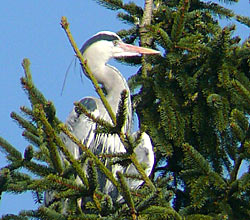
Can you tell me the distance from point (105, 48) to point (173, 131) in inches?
56.3

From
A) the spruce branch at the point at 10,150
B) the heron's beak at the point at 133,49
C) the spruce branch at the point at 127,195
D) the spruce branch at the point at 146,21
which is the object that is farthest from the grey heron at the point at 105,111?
the spruce branch at the point at 127,195

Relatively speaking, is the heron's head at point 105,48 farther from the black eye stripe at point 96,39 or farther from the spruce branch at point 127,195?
the spruce branch at point 127,195

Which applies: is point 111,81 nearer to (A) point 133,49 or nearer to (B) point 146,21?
(A) point 133,49

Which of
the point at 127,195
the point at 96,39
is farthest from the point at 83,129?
the point at 127,195

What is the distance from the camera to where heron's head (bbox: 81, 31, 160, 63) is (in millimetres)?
6730

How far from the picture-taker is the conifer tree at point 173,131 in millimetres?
4055

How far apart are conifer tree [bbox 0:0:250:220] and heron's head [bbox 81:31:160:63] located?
0.11 meters

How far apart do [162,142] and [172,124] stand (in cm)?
24

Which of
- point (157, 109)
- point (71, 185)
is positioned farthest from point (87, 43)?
point (71, 185)

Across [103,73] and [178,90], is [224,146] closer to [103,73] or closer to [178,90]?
[178,90]

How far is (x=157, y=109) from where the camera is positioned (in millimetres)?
5949

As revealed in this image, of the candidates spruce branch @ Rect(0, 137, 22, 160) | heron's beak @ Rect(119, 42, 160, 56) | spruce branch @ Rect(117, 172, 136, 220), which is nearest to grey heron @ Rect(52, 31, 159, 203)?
heron's beak @ Rect(119, 42, 160, 56)

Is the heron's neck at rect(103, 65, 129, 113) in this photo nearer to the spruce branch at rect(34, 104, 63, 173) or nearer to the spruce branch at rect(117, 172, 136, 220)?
the spruce branch at rect(34, 104, 63, 173)

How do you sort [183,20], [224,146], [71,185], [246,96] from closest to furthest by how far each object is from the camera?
1. [71,185]
2. [246,96]
3. [183,20]
4. [224,146]
